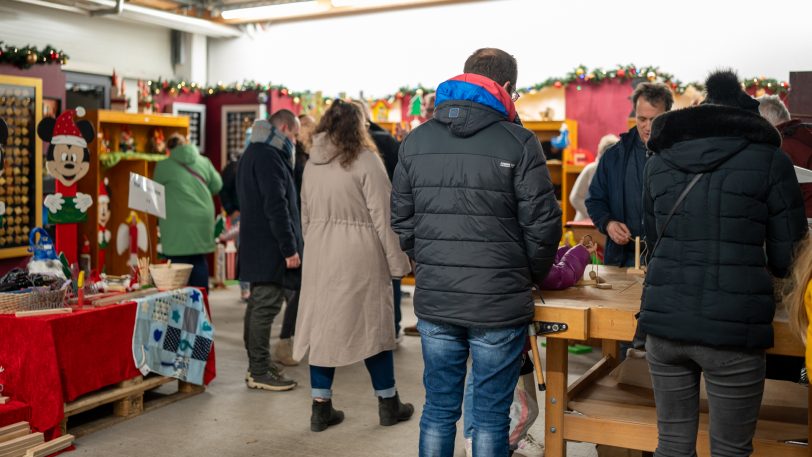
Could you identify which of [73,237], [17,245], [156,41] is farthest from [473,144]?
[156,41]

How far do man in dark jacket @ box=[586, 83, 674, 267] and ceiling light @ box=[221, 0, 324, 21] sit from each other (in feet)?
24.4

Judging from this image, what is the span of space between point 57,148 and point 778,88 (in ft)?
21.4

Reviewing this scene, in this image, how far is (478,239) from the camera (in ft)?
9.36

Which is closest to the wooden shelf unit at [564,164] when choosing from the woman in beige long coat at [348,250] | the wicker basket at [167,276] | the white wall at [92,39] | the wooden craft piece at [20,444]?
the wicker basket at [167,276]

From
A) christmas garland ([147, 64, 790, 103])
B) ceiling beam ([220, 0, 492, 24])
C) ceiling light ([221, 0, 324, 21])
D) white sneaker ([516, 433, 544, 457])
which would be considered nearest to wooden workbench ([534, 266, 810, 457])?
white sneaker ([516, 433, 544, 457])

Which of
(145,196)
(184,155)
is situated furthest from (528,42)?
(145,196)

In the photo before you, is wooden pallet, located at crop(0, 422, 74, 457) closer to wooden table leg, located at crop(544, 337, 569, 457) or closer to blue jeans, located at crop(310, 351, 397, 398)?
blue jeans, located at crop(310, 351, 397, 398)

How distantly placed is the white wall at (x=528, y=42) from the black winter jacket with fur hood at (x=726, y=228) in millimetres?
6888

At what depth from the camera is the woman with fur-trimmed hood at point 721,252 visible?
7.96 ft

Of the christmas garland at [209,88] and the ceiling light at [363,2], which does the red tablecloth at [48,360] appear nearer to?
the christmas garland at [209,88]

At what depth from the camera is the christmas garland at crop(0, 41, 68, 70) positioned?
23.9 feet

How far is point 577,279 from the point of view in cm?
338

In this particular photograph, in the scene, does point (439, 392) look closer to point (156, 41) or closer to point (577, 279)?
point (577, 279)

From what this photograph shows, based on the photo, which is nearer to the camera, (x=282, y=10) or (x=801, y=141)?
(x=801, y=141)
